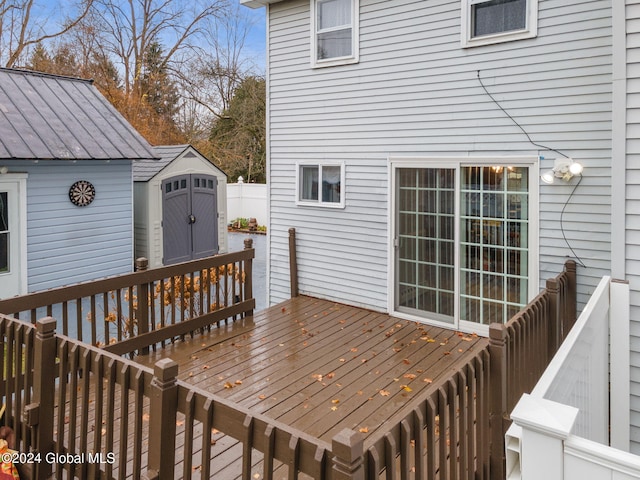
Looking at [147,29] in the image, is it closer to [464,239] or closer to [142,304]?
[142,304]

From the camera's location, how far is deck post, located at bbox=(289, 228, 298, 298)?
7668mm

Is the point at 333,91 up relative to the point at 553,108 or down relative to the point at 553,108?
up

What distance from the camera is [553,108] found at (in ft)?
17.0

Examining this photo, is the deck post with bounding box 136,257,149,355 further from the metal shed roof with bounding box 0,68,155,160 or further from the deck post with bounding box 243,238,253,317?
the metal shed roof with bounding box 0,68,155,160

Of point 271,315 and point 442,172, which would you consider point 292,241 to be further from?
point 442,172

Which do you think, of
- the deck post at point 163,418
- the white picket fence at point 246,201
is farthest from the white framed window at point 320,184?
the white picket fence at point 246,201

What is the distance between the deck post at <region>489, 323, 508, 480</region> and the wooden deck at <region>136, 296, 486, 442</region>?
295 mm

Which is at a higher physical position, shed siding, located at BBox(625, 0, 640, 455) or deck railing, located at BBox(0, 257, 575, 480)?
shed siding, located at BBox(625, 0, 640, 455)

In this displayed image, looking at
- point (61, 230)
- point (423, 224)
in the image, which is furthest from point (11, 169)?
point (423, 224)

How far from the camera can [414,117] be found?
6.26 metres

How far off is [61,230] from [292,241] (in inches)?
175

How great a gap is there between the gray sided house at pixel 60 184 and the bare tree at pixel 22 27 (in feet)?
35.6

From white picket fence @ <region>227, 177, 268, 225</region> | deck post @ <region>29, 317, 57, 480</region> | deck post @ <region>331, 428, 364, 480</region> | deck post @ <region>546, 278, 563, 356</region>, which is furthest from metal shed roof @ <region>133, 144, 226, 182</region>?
deck post @ <region>331, 428, 364, 480</region>

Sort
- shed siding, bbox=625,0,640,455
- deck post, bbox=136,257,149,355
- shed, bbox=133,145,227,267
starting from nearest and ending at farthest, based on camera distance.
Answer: shed siding, bbox=625,0,640,455
deck post, bbox=136,257,149,355
shed, bbox=133,145,227,267
